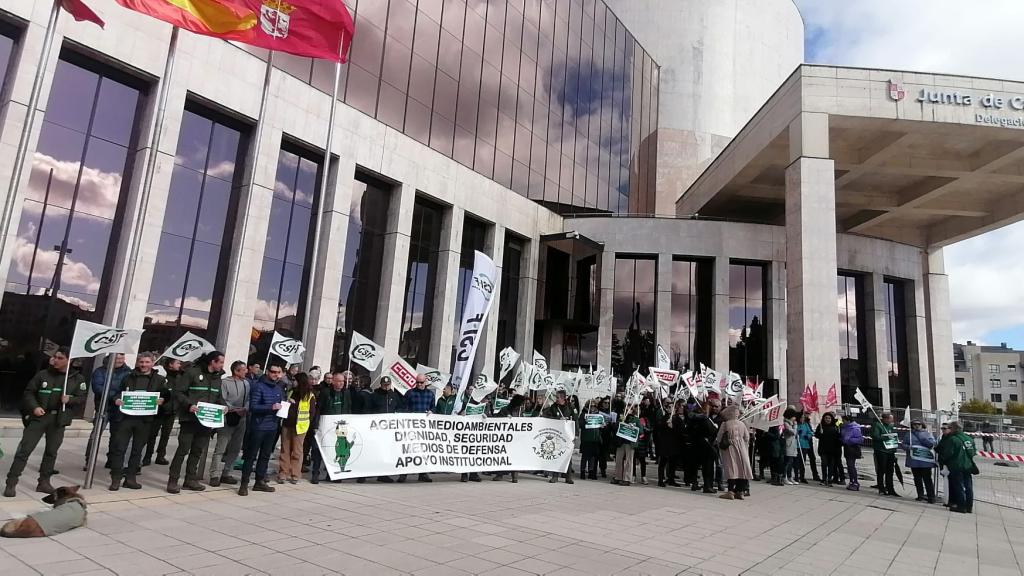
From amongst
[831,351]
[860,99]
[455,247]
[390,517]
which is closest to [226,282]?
[455,247]

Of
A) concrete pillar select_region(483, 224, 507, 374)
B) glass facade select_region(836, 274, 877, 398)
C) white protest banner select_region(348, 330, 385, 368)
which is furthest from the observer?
glass facade select_region(836, 274, 877, 398)

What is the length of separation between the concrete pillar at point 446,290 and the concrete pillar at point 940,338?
31.0 meters

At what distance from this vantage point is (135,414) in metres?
8.46

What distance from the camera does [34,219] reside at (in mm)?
14367

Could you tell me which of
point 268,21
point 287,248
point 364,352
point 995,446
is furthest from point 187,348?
point 995,446

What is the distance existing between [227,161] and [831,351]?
79.0 feet

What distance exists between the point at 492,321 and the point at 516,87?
11730 mm

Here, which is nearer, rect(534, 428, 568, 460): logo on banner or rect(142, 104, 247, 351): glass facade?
rect(534, 428, 568, 460): logo on banner

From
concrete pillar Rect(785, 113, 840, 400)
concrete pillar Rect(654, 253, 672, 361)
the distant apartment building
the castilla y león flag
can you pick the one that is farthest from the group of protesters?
the distant apartment building

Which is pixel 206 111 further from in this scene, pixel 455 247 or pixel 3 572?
pixel 3 572

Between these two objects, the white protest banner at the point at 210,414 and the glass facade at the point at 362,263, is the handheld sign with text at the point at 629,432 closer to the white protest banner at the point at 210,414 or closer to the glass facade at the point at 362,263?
the white protest banner at the point at 210,414

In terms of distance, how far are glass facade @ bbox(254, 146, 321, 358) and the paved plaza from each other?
8270mm

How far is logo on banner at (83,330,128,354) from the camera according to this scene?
828cm

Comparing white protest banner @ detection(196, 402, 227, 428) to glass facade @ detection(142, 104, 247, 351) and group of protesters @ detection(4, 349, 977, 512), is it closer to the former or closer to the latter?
group of protesters @ detection(4, 349, 977, 512)
